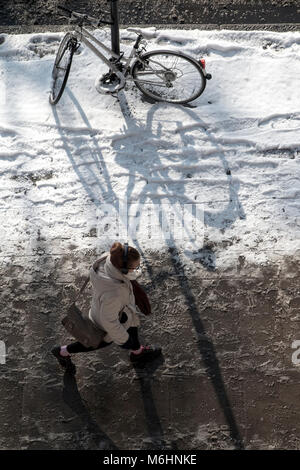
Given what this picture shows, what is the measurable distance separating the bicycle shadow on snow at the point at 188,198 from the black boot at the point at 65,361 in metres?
0.82

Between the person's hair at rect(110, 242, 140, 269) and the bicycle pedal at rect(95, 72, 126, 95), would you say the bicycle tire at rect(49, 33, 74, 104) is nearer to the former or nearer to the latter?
the bicycle pedal at rect(95, 72, 126, 95)

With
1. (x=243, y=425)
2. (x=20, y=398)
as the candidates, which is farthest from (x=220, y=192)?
(x=20, y=398)

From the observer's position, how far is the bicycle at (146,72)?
20.4ft

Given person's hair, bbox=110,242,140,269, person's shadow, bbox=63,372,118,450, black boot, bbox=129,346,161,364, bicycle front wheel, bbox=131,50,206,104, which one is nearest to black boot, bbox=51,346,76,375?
person's shadow, bbox=63,372,118,450

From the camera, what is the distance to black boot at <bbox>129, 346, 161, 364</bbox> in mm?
4992

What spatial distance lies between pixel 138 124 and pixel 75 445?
3566 mm

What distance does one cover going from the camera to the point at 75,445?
475cm

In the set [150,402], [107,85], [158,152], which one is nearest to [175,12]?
[107,85]

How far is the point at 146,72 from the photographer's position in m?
6.32

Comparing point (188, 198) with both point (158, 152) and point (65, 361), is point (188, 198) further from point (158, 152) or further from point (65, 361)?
point (65, 361)

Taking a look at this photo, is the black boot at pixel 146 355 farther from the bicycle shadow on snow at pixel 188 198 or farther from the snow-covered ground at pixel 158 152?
the snow-covered ground at pixel 158 152

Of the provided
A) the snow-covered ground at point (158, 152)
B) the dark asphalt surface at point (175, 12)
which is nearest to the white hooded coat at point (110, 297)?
the snow-covered ground at point (158, 152)

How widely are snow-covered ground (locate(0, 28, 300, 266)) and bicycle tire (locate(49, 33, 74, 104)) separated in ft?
0.43

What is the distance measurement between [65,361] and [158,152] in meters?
2.57
